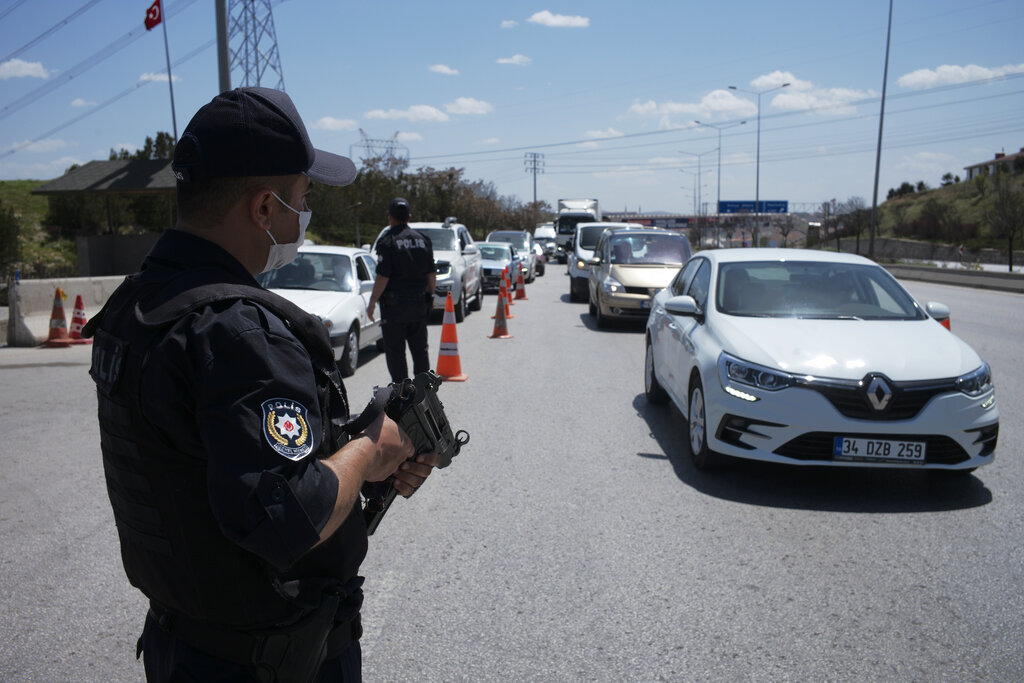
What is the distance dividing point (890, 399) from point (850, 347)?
526 mm

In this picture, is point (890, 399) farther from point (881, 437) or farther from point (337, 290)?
point (337, 290)

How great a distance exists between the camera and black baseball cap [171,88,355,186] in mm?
1618

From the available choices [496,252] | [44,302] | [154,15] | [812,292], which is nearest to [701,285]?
[812,292]

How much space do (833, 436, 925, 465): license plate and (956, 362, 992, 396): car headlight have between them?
1.58 ft

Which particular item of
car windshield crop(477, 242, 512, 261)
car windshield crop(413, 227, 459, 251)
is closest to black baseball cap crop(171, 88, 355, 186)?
car windshield crop(413, 227, 459, 251)

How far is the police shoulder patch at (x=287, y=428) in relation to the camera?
4.80 feet

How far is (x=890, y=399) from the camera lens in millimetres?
5289

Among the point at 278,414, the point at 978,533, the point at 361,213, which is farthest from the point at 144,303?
the point at 361,213

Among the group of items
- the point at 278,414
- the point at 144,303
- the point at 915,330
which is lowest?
the point at 915,330

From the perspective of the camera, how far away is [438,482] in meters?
5.92

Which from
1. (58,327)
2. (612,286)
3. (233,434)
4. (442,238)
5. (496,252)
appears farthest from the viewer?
(496,252)

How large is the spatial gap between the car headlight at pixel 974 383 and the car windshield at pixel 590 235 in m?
19.1

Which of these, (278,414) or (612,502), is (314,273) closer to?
(612,502)

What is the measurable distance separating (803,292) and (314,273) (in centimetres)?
682
